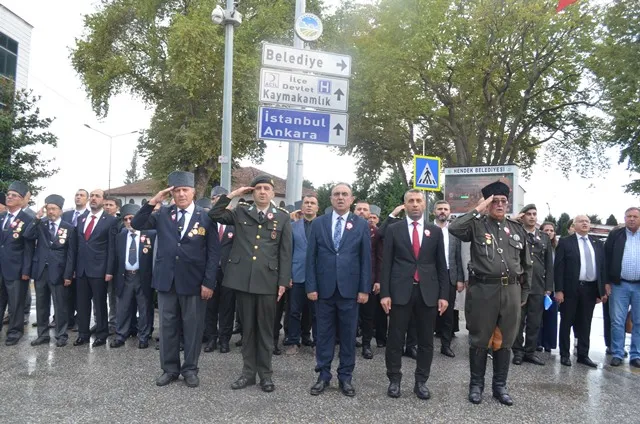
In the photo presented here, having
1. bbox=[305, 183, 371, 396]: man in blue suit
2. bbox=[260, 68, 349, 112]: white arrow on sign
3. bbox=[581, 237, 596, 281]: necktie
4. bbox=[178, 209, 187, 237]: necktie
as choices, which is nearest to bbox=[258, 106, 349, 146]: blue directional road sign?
bbox=[260, 68, 349, 112]: white arrow on sign

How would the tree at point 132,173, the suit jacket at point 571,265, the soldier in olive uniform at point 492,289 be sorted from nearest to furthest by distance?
the soldier in olive uniform at point 492,289 < the suit jacket at point 571,265 < the tree at point 132,173

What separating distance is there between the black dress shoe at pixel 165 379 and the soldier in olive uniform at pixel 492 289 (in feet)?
9.43

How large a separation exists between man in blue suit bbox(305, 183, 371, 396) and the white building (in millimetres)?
24465

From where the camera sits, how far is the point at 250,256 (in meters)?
5.13

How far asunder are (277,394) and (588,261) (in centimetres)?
443

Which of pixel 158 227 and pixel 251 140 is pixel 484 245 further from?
pixel 251 140

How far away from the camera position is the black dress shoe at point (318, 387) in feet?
16.1

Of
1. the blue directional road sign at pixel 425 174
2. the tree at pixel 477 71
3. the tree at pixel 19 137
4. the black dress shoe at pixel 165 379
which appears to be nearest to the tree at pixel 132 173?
the tree at pixel 477 71

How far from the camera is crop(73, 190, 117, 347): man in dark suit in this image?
6805 mm

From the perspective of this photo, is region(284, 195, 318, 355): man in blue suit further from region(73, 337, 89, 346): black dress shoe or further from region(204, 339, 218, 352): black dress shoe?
region(73, 337, 89, 346): black dress shoe

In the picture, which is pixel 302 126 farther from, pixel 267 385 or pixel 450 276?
pixel 267 385

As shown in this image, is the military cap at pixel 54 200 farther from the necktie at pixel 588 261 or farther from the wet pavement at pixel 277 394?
the necktie at pixel 588 261

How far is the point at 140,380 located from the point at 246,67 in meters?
20.2

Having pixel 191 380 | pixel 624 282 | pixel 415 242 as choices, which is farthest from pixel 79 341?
pixel 624 282
